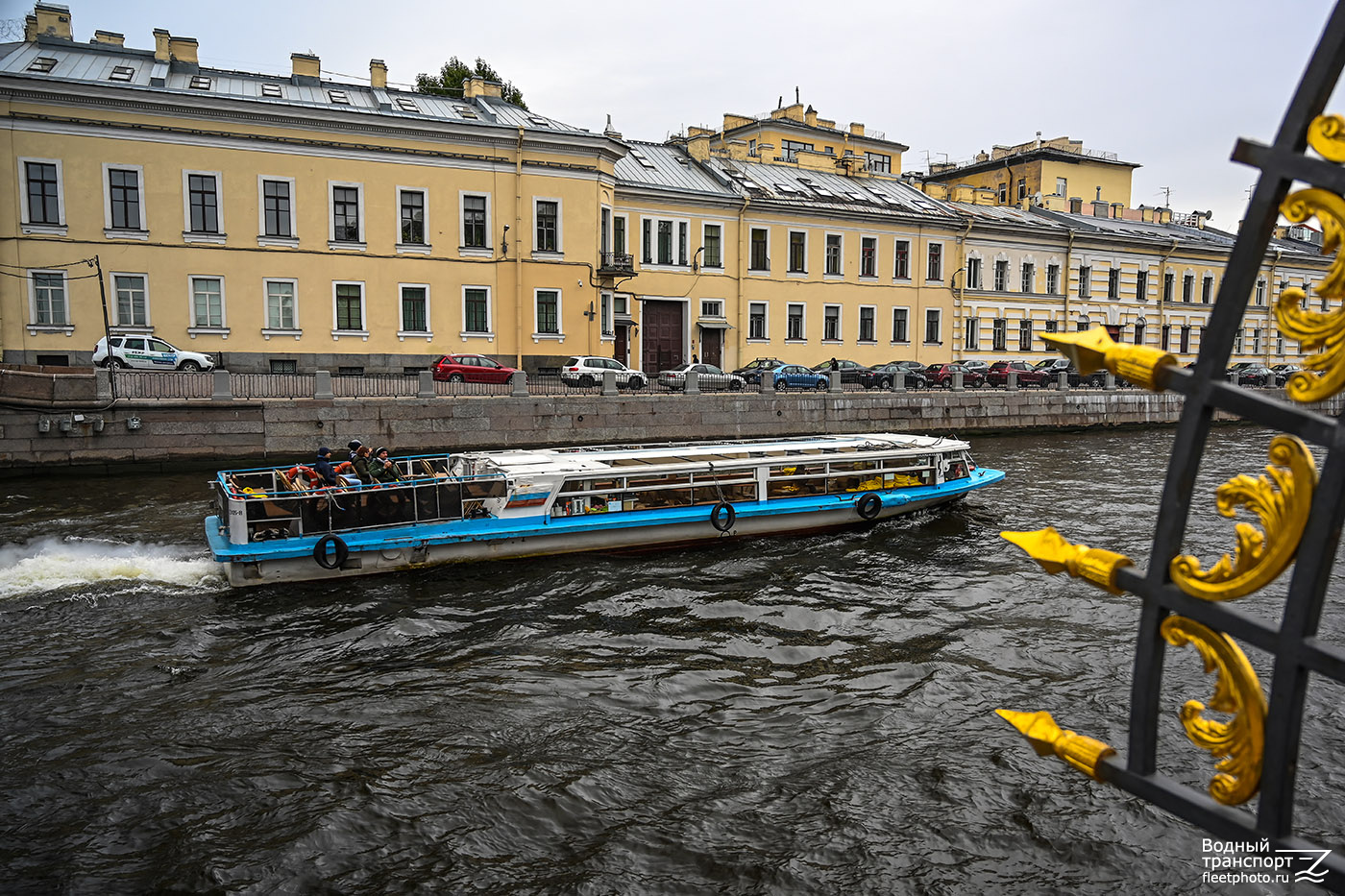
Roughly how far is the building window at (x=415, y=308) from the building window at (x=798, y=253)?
15.5m

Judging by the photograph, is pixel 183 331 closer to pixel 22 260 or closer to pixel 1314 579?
pixel 22 260

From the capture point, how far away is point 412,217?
30.9 meters

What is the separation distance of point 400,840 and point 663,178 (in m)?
33.7

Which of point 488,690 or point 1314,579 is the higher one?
point 1314,579

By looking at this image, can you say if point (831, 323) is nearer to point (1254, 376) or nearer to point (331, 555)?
point (1254, 376)

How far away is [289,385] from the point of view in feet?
75.5

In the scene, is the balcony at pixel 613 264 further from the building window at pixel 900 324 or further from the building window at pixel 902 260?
the building window at pixel 900 324

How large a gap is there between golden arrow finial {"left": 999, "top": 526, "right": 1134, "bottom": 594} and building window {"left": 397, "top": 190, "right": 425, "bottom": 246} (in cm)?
3055

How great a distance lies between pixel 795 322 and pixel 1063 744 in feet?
123

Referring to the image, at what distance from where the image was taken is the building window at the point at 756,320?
38.4 meters

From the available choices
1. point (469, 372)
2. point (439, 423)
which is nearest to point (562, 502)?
point (439, 423)

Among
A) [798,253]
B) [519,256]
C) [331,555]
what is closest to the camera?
[331,555]

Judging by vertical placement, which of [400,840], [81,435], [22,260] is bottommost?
[400,840]

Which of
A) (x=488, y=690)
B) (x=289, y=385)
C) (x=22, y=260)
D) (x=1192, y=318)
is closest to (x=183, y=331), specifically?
(x=22, y=260)
